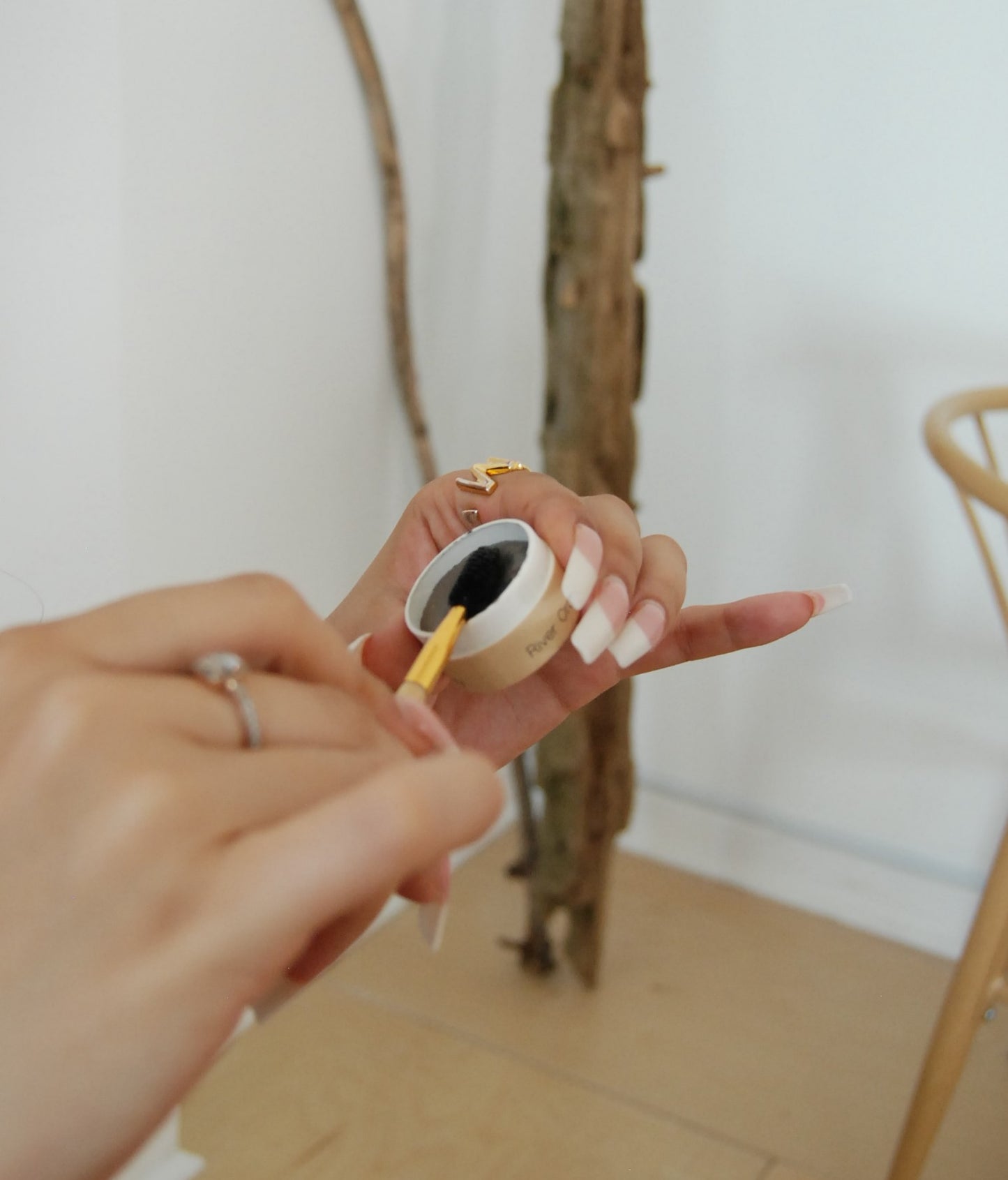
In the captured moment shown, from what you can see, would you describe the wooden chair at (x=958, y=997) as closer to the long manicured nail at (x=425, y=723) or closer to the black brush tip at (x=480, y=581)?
the black brush tip at (x=480, y=581)

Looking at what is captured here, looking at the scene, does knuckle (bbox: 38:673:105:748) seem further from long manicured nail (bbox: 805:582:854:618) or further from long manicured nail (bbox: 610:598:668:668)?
long manicured nail (bbox: 805:582:854:618)

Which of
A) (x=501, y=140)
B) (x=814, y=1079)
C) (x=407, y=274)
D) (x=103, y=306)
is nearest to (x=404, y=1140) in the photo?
(x=814, y=1079)

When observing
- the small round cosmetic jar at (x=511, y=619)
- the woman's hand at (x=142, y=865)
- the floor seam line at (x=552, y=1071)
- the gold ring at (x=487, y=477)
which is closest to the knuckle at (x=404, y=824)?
the woman's hand at (x=142, y=865)

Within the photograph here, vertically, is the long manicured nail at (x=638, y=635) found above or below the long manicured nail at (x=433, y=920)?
above

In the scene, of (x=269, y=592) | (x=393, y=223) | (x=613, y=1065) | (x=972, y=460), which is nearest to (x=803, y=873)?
(x=613, y=1065)

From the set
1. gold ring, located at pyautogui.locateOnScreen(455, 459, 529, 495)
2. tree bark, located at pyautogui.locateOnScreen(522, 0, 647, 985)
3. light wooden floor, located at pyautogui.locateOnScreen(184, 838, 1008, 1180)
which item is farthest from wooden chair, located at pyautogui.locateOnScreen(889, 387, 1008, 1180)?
gold ring, located at pyautogui.locateOnScreen(455, 459, 529, 495)

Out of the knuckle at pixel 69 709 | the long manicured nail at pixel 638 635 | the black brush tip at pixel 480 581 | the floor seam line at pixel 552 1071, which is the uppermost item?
the knuckle at pixel 69 709
